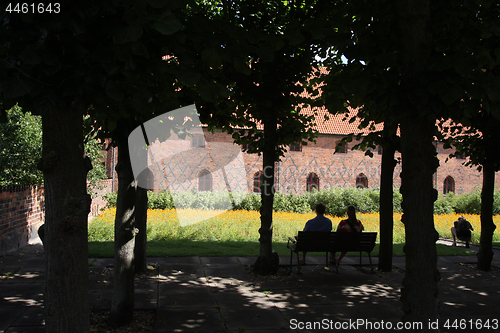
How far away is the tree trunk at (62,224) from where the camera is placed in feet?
9.20

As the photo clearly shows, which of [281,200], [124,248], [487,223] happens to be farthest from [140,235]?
[281,200]

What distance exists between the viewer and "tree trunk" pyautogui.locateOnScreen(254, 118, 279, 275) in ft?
24.5

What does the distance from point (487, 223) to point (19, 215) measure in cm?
1116

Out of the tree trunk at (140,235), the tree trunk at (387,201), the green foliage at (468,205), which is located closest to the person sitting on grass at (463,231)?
the tree trunk at (387,201)

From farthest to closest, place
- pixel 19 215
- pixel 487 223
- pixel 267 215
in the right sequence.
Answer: pixel 19 215, pixel 487 223, pixel 267 215

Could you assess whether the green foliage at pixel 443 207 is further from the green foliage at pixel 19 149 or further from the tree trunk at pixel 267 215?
the green foliage at pixel 19 149

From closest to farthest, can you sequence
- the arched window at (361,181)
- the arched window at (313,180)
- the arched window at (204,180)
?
the arched window at (204,180) < the arched window at (313,180) < the arched window at (361,181)

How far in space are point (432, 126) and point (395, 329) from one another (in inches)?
103

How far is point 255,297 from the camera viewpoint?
5930 millimetres

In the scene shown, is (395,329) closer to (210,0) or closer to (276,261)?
(276,261)

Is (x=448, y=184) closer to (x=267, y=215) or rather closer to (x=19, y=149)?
(x=267, y=215)

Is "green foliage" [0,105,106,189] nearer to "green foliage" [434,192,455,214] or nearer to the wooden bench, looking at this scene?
the wooden bench

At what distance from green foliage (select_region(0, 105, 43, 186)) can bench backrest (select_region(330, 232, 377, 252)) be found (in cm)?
861

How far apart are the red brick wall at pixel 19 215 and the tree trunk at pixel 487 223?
10563mm
